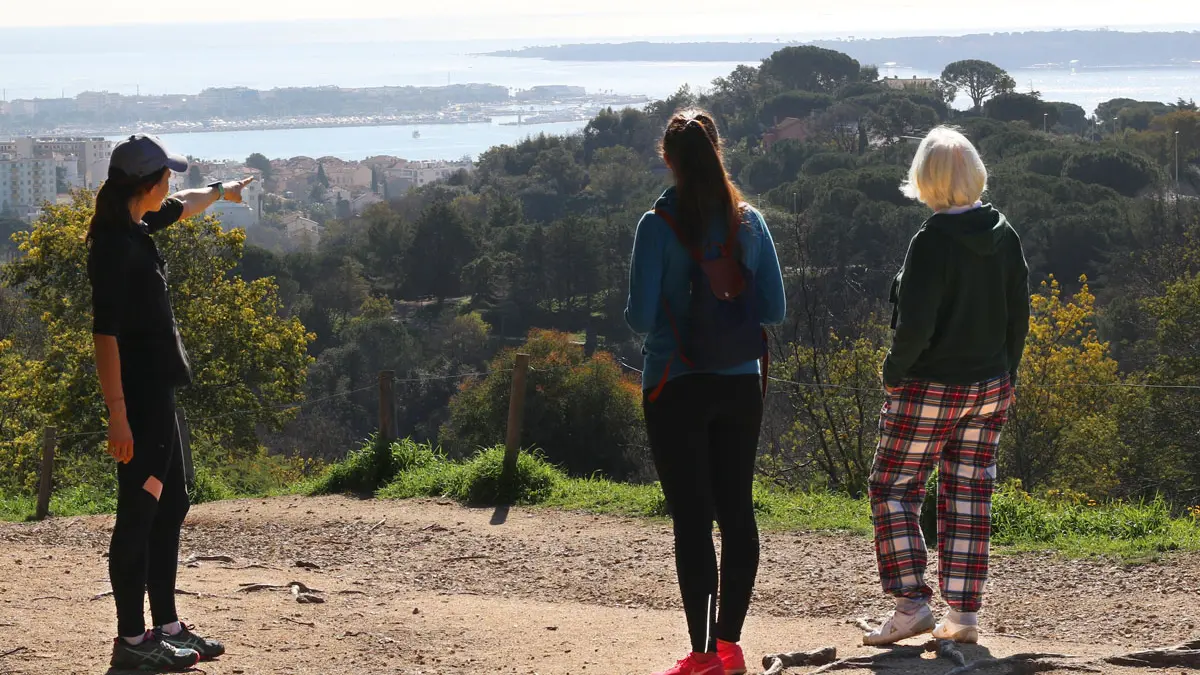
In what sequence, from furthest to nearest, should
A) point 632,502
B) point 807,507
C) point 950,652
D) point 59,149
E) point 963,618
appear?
point 59,149, point 632,502, point 807,507, point 963,618, point 950,652

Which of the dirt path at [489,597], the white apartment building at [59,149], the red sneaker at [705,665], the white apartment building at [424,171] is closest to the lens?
the red sneaker at [705,665]

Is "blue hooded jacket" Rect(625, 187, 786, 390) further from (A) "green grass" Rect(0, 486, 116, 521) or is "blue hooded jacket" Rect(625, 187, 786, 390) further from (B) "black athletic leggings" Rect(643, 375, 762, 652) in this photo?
(A) "green grass" Rect(0, 486, 116, 521)

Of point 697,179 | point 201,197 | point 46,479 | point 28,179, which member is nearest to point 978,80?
point 28,179

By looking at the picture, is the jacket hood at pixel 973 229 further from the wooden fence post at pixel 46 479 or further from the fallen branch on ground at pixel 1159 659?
the wooden fence post at pixel 46 479

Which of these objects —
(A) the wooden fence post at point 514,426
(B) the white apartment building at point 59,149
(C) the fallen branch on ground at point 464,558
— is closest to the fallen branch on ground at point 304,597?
(C) the fallen branch on ground at point 464,558

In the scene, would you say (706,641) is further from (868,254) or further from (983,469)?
(868,254)

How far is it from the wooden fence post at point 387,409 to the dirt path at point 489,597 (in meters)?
1.02

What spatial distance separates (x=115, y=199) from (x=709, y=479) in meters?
1.78

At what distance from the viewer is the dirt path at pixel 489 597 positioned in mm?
4203

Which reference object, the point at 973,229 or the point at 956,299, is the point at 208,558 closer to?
the point at 956,299

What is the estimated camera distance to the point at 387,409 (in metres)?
9.16

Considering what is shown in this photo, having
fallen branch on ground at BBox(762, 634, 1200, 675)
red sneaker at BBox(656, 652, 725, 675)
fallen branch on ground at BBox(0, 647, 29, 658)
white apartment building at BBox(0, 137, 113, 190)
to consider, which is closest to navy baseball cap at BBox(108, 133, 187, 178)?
fallen branch on ground at BBox(0, 647, 29, 658)

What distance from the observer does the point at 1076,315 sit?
75.9 ft

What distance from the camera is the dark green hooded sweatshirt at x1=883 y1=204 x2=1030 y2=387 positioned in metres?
3.59
